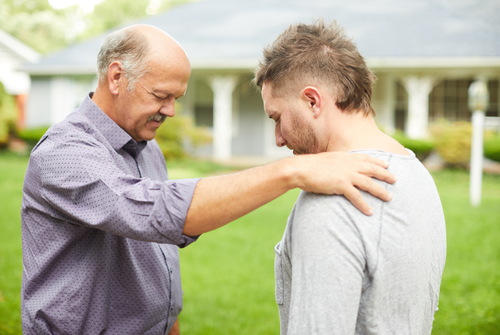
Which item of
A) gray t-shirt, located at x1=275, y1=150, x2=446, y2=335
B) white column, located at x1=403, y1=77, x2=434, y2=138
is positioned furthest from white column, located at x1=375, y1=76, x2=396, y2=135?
gray t-shirt, located at x1=275, y1=150, x2=446, y2=335

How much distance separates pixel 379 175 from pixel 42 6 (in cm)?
5920

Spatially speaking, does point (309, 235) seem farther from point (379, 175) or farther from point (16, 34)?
point (16, 34)

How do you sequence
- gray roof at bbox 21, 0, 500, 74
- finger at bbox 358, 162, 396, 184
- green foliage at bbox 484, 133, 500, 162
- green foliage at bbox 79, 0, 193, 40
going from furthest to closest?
green foliage at bbox 79, 0, 193, 40
gray roof at bbox 21, 0, 500, 74
green foliage at bbox 484, 133, 500, 162
finger at bbox 358, 162, 396, 184

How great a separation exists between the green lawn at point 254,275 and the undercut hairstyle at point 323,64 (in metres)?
3.27

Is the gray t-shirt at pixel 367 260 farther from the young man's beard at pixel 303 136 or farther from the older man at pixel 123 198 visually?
the young man's beard at pixel 303 136

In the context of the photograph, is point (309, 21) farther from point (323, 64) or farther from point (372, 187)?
point (372, 187)

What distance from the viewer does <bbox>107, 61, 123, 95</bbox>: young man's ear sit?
82.8 inches

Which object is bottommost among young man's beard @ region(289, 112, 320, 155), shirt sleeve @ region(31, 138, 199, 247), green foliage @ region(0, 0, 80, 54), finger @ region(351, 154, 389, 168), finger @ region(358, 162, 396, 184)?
shirt sleeve @ region(31, 138, 199, 247)

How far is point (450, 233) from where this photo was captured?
778 centimetres

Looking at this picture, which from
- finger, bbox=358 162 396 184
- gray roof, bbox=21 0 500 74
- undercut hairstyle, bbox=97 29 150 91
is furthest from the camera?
gray roof, bbox=21 0 500 74

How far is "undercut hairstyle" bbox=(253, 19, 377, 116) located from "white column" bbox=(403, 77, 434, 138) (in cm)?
1523

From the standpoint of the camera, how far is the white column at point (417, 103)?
52.3 ft

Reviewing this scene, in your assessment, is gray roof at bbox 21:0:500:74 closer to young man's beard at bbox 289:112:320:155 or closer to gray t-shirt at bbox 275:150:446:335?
young man's beard at bbox 289:112:320:155

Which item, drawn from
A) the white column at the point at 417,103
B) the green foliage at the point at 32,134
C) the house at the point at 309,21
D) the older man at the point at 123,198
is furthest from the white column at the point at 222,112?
the older man at the point at 123,198
